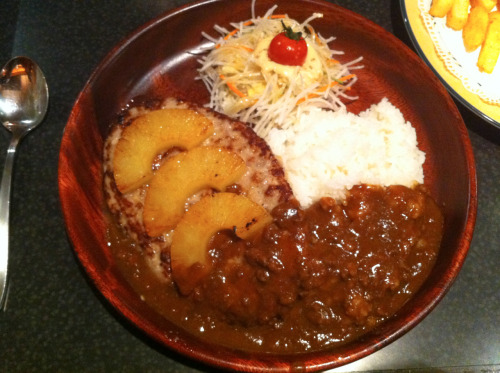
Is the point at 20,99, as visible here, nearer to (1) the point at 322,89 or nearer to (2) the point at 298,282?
(1) the point at 322,89

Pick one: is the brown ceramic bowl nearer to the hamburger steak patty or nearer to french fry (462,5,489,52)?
the hamburger steak patty

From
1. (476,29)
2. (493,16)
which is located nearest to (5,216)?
(476,29)

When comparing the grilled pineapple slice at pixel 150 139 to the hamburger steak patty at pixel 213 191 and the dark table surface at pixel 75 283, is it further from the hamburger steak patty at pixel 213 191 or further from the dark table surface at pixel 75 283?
the dark table surface at pixel 75 283

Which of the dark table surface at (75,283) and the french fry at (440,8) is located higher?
the french fry at (440,8)

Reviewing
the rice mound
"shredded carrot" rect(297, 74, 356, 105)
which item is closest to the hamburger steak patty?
the rice mound

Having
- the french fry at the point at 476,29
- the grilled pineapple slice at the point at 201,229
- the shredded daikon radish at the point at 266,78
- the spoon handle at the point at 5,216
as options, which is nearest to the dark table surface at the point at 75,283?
the spoon handle at the point at 5,216
